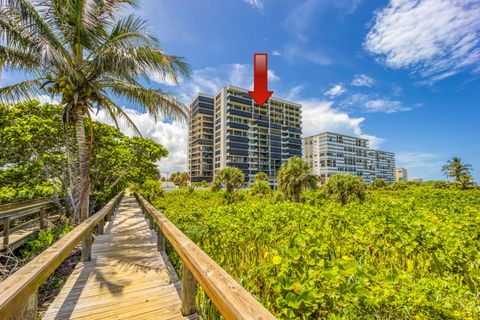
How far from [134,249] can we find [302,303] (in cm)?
409

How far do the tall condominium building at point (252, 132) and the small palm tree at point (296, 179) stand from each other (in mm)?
34458

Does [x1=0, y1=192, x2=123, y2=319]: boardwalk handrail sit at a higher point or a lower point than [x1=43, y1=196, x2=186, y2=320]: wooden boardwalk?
higher

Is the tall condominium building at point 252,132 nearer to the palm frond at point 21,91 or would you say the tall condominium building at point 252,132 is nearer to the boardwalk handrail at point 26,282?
the palm frond at point 21,91

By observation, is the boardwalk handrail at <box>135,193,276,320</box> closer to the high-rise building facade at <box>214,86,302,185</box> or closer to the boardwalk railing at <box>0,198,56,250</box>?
the boardwalk railing at <box>0,198,56,250</box>

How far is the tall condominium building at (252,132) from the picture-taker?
53.7 metres

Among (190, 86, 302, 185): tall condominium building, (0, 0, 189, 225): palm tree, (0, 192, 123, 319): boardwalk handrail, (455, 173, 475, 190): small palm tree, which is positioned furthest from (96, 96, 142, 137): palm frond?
(190, 86, 302, 185): tall condominium building

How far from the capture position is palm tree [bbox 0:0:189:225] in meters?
5.08

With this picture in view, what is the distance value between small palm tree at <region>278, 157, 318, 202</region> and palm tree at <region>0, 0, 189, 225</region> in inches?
495

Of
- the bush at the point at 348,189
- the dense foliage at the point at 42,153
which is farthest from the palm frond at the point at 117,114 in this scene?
the bush at the point at 348,189

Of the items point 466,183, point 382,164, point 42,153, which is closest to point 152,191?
point 42,153

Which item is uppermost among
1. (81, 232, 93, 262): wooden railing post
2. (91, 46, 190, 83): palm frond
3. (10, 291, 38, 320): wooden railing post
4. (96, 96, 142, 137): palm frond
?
(91, 46, 190, 83): palm frond

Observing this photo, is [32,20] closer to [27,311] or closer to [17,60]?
[17,60]

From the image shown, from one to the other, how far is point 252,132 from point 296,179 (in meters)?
41.6

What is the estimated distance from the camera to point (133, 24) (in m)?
5.83
